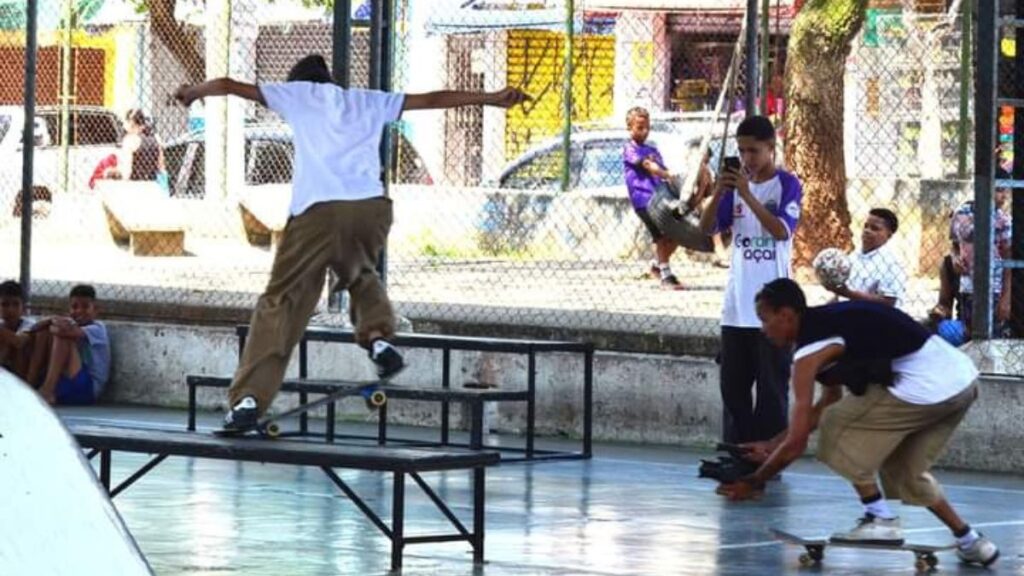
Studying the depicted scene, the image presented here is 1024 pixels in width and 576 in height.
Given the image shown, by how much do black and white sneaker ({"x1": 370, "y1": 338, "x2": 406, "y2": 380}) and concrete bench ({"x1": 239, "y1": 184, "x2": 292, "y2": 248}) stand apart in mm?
13855

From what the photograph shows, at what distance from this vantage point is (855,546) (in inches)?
433

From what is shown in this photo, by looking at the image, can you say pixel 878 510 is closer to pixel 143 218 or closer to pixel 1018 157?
pixel 1018 157

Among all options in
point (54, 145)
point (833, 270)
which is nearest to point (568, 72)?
point (833, 270)

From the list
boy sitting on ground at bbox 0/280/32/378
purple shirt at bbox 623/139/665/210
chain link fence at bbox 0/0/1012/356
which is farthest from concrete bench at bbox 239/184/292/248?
boy sitting on ground at bbox 0/280/32/378

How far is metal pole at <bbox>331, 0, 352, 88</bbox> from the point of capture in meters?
16.2

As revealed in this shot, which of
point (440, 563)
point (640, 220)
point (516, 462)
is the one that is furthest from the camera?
point (640, 220)

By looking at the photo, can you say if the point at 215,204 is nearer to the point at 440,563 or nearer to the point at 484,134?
the point at 484,134

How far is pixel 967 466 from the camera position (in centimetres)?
1478

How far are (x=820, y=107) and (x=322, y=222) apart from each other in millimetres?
12185

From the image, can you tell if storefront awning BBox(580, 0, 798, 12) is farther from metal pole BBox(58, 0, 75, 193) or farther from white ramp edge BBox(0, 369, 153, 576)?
white ramp edge BBox(0, 369, 153, 576)

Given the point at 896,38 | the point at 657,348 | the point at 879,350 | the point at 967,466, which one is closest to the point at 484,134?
the point at 896,38

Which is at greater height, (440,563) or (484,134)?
(484,134)

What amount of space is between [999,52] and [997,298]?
1387mm

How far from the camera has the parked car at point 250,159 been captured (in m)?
27.2
